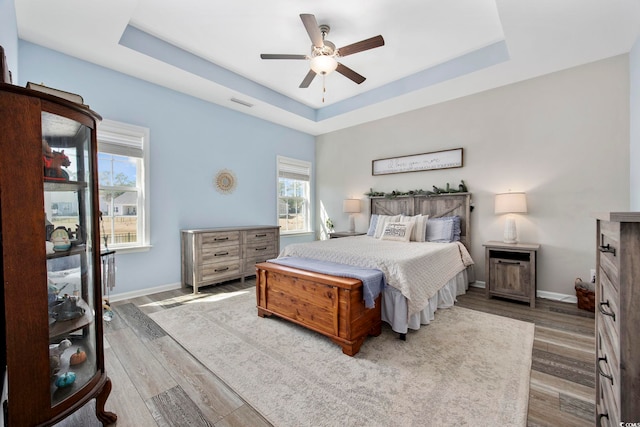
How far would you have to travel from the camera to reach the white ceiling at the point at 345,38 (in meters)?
2.49

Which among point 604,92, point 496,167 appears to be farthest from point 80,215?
point 604,92

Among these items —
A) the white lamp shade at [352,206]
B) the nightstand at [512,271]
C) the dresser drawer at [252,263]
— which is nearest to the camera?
the nightstand at [512,271]

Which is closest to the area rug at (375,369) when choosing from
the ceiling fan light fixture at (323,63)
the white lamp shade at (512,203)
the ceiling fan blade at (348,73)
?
the white lamp shade at (512,203)

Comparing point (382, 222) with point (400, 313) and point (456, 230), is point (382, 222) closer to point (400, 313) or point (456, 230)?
point (456, 230)

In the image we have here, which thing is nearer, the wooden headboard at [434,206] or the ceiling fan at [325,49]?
the ceiling fan at [325,49]

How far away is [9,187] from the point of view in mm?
1089

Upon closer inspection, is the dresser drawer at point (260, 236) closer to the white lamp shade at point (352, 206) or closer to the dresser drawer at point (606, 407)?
the white lamp shade at point (352, 206)

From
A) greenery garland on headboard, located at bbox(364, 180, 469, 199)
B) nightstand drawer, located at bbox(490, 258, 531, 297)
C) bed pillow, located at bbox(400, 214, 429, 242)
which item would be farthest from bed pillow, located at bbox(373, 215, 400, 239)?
nightstand drawer, located at bbox(490, 258, 531, 297)

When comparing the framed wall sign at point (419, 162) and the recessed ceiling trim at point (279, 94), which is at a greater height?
the recessed ceiling trim at point (279, 94)

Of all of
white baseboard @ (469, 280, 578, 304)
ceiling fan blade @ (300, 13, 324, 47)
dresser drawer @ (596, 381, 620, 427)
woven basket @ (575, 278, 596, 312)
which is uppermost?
ceiling fan blade @ (300, 13, 324, 47)

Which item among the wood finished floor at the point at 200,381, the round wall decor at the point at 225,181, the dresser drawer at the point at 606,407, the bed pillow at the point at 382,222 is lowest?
the wood finished floor at the point at 200,381

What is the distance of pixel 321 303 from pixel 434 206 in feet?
9.29

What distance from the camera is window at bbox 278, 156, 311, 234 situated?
5.65 metres

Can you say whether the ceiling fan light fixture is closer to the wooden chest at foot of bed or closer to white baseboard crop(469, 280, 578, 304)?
the wooden chest at foot of bed
